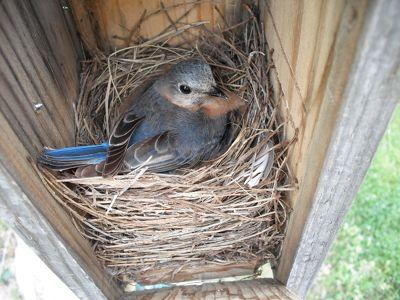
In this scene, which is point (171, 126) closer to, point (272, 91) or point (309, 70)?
point (272, 91)

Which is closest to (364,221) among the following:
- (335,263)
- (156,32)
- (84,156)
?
(335,263)

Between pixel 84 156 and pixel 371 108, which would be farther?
pixel 84 156

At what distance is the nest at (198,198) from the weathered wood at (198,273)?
0.03 meters

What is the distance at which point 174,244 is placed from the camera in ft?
4.99

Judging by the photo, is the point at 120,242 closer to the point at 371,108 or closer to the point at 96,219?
the point at 96,219

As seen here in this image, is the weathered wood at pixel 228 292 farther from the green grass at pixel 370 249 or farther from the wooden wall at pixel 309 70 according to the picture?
the green grass at pixel 370 249

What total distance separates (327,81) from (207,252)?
93cm

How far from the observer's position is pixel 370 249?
10.5 ft

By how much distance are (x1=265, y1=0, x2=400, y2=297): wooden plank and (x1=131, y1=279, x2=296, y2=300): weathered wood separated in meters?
0.08

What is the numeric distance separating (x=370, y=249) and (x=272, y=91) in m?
2.21

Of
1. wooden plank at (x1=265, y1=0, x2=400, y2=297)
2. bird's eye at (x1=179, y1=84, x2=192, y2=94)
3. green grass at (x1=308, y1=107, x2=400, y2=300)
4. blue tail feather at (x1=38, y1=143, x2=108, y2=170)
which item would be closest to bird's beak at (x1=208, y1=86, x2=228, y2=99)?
bird's eye at (x1=179, y1=84, x2=192, y2=94)

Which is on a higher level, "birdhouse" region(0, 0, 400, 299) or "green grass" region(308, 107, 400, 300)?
"birdhouse" region(0, 0, 400, 299)

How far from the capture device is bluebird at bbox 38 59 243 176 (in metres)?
1.53

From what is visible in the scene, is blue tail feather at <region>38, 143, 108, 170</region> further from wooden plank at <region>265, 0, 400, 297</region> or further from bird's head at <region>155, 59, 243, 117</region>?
wooden plank at <region>265, 0, 400, 297</region>
